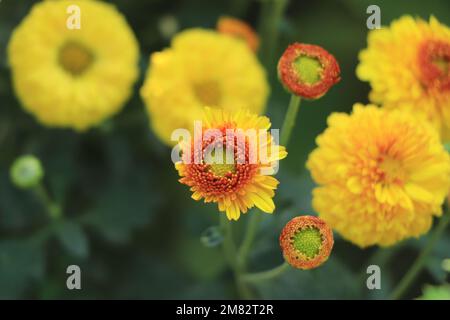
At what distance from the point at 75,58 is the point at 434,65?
2.15ft

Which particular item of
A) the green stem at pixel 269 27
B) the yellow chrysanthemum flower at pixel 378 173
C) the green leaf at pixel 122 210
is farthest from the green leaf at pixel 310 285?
the green stem at pixel 269 27

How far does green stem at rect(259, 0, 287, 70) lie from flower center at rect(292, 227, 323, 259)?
0.63 m

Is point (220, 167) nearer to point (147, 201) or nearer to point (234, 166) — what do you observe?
point (234, 166)

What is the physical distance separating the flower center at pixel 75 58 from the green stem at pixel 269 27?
1.21 feet

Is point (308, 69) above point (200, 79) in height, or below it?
below

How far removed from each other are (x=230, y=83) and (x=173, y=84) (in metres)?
0.11

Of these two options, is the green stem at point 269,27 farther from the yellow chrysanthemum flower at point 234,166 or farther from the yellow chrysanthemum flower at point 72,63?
the yellow chrysanthemum flower at point 234,166

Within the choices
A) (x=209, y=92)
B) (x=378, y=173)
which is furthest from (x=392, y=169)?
(x=209, y=92)

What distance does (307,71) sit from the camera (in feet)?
2.92

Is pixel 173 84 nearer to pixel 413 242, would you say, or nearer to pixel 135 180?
pixel 135 180

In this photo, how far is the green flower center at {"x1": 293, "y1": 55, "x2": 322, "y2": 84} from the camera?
0.89m

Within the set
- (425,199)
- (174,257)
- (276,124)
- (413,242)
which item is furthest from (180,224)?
(425,199)

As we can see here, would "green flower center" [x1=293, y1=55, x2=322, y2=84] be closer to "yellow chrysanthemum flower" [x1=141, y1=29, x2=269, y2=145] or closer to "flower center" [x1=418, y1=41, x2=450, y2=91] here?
"flower center" [x1=418, y1=41, x2=450, y2=91]

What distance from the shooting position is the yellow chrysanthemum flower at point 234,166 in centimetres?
81
